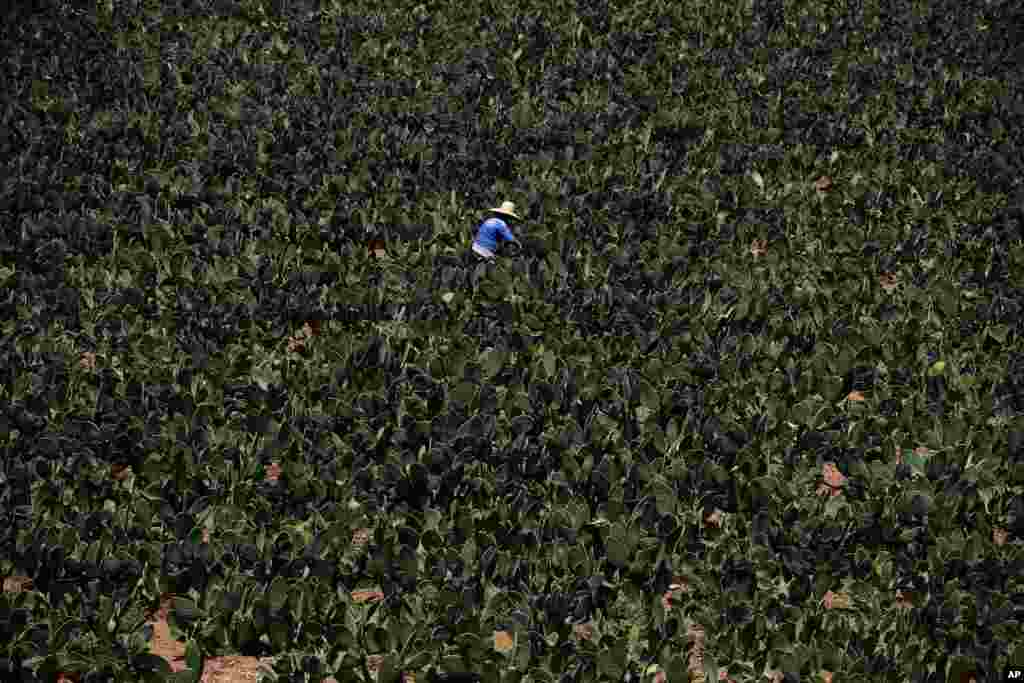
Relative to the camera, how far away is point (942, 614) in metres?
7.07

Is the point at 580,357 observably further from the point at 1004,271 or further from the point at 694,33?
the point at 694,33

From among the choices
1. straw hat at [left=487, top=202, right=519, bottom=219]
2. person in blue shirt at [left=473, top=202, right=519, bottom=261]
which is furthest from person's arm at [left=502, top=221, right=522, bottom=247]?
straw hat at [left=487, top=202, right=519, bottom=219]

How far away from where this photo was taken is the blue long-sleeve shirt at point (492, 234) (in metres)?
12.1

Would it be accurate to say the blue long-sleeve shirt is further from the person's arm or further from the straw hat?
the straw hat

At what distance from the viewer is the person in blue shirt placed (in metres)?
12.1

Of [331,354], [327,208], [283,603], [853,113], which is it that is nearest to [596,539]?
[283,603]

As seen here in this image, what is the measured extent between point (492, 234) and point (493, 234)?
0.01m

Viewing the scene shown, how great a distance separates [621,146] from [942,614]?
9.59 metres

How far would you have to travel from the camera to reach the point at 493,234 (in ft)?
40.0

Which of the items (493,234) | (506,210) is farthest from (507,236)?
(506,210)

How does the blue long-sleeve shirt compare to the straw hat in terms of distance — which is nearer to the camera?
the blue long-sleeve shirt

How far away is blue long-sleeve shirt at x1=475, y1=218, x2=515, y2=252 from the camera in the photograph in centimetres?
1214

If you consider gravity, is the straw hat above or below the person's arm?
above

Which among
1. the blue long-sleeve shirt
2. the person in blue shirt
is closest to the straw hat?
the person in blue shirt
